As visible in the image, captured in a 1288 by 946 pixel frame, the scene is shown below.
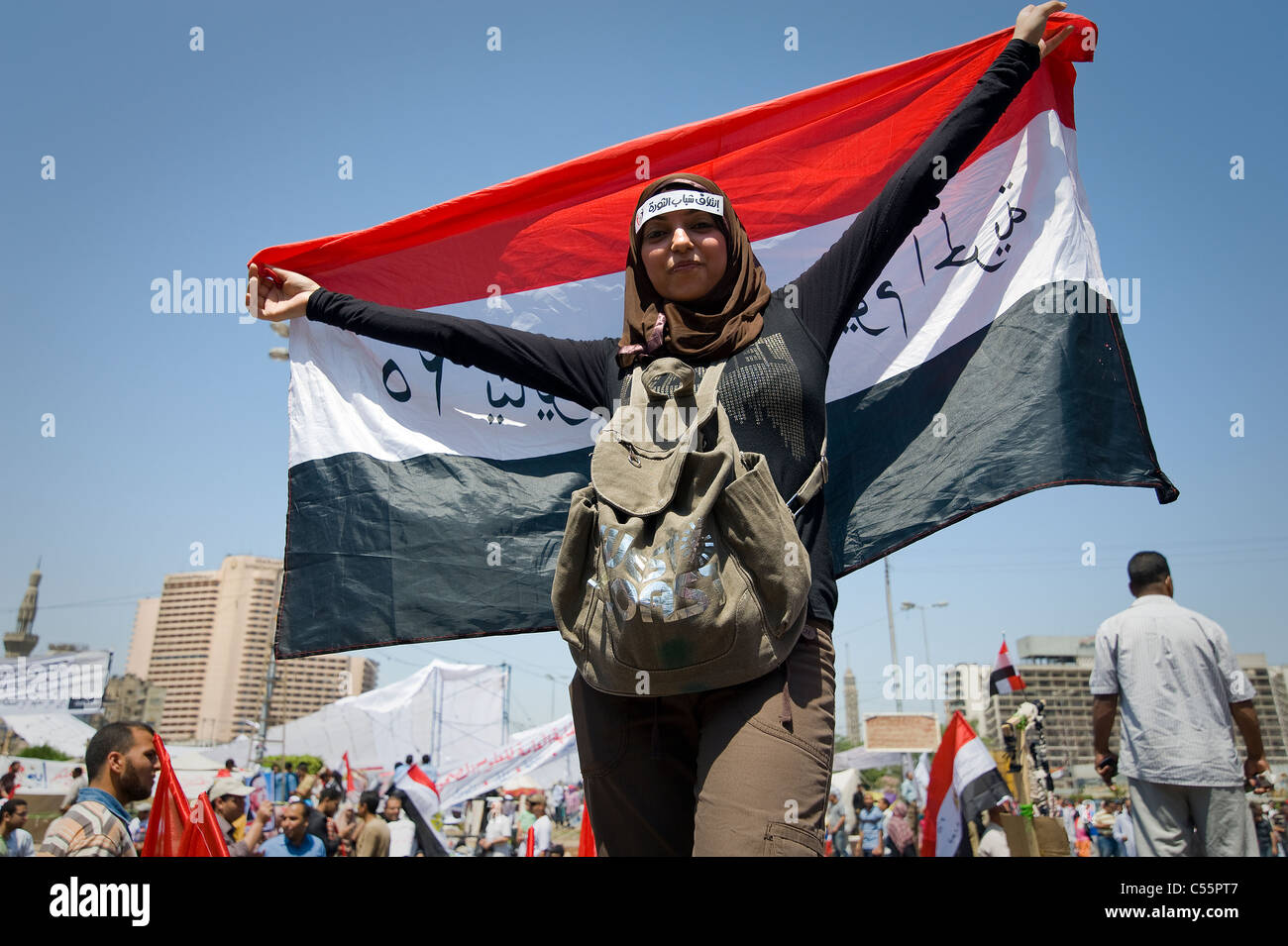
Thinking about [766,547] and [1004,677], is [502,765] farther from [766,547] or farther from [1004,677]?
[766,547]

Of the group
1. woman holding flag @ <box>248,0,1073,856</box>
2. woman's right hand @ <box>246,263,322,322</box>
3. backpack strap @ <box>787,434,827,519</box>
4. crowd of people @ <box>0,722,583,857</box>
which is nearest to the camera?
woman holding flag @ <box>248,0,1073,856</box>

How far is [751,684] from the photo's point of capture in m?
1.91

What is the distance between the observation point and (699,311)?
2.39m

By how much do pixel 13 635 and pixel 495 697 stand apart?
9079 centimetres

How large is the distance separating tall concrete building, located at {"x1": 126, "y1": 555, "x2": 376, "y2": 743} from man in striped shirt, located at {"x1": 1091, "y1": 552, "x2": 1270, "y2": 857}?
303 ft

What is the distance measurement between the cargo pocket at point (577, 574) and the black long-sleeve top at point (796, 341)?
420 millimetres

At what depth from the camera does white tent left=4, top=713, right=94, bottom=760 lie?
3010 cm

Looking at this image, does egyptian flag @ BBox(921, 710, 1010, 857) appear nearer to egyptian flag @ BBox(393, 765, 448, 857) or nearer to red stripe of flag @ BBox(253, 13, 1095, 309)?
red stripe of flag @ BBox(253, 13, 1095, 309)

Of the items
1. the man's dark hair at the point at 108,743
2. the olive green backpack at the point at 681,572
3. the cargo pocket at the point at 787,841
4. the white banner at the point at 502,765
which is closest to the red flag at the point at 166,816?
the man's dark hair at the point at 108,743

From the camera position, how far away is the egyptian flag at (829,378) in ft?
10.6

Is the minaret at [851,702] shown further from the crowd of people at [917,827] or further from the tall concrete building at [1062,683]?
the crowd of people at [917,827]

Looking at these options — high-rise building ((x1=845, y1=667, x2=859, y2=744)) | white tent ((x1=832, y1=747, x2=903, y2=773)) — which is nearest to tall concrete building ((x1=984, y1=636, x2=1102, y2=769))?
high-rise building ((x1=845, y1=667, x2=859, y2=744))
